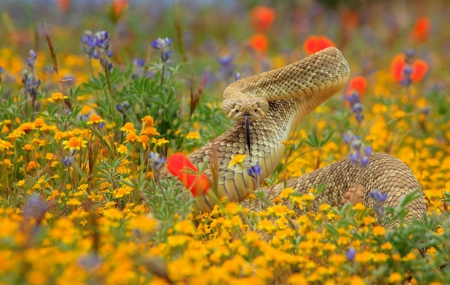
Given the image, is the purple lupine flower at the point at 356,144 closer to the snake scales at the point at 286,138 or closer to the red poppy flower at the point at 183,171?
the snake scales at the point at 286,138

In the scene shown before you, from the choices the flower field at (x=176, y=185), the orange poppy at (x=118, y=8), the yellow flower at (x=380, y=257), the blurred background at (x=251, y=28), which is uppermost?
the blurred background at (x=251, y=28)

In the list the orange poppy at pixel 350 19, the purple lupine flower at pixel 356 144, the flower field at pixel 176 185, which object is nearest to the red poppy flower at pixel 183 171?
the flower field at pixel 176 185

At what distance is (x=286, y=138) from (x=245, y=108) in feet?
1.72

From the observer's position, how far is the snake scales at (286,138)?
14.9 feet

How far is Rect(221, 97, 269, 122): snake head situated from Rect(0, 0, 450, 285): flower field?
30 cm

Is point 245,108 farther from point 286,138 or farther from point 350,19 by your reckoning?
point 350,19

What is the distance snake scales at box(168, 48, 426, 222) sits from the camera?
4.55 meters

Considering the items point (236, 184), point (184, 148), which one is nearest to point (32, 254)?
point (236, 184)

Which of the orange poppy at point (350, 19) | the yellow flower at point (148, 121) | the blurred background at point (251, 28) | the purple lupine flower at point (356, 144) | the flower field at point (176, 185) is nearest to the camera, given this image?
the flower field at point (176, 185)

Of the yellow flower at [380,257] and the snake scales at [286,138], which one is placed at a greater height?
the snake scales at [286,138]

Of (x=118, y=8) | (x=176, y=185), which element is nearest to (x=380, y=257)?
(x=176, y=185)

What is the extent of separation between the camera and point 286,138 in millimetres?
5160

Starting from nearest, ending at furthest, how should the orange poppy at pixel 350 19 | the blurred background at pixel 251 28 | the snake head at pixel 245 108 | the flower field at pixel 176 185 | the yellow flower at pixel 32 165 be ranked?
the flower field at pixel 176 185
the yellow flower at pixel 32 165
the snake head at pixel 245 108
the blurred background at pixel 251 28
the orange poppy at pixel 350 19

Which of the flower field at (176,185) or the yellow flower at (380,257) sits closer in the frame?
the flower field at (176,185)
